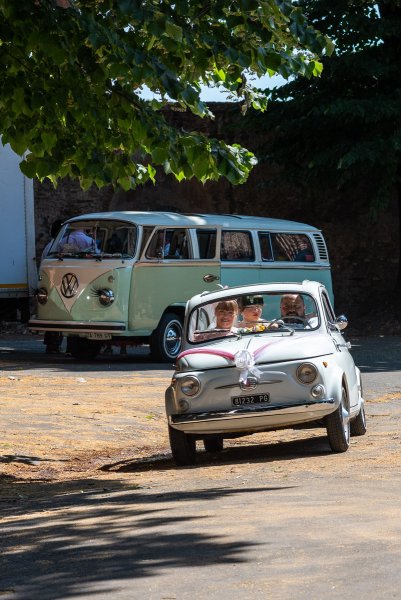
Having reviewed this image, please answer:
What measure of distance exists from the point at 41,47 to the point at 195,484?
133 inches

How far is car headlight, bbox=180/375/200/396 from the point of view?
11.4 meters

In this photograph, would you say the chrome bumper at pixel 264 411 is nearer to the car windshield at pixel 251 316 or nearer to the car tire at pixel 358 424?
the car windshield at pixel 251 316

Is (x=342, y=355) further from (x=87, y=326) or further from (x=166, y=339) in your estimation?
(x=166, y=339)

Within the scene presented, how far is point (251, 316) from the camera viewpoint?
1256cm

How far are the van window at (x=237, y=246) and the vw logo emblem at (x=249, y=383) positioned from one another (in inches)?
464

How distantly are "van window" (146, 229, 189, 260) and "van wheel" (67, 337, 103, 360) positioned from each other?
6.89ft

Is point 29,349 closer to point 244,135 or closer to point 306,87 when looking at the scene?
point 306,87

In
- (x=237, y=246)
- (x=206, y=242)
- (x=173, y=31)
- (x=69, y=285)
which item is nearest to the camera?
(x=173, y=31)

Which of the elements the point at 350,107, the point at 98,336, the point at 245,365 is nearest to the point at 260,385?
the point at 245,365

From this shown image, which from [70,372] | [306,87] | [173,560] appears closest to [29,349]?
[70,372]

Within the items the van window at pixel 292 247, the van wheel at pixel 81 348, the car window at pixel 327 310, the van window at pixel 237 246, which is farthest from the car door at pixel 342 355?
the van window at pixel 292 247

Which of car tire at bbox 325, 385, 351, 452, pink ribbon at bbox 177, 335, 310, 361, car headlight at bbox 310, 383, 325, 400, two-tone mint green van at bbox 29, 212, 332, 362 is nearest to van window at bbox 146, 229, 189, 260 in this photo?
two-tone mint green van at bbox 29, 212, 332, 362

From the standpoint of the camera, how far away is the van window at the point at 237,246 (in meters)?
23.1

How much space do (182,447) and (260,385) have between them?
3.02 feet
